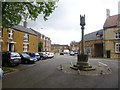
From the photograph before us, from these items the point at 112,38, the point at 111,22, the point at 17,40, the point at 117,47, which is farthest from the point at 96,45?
the point at 17,40

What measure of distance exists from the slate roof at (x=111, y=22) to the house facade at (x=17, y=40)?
1971cm

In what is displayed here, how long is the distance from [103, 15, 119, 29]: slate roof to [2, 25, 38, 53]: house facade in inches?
776

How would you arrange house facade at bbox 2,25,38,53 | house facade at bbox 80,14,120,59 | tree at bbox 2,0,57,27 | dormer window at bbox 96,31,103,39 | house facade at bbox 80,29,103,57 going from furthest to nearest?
house facade at bbox 80,29,103,57 < dormer window at bbox 96,31,103,39 < house facade at bbox 80,14,120,59 < house facade at bbox 2,25,38,53 < tree at bbox 2,0,57,27

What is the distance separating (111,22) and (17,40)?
25.8 m

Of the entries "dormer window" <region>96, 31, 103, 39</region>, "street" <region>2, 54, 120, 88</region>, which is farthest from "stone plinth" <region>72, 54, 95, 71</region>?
"dormer window" <region>96, 31, 103, 39</region>

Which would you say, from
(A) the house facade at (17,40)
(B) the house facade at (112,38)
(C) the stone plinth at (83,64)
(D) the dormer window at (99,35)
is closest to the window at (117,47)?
(B) the house facade at (112,38)

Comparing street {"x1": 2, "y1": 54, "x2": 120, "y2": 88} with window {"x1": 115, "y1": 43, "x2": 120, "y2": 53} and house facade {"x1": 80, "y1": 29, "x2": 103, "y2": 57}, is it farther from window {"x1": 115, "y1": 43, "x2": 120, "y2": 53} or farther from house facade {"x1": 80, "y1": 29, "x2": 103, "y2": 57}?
house facade {"x1": 80, "y1": 29, "x2": 103, "y2": 57}

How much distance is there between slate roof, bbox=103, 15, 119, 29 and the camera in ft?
170

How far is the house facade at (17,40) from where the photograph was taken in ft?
120

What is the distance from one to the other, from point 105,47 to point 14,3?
3796 centimetres

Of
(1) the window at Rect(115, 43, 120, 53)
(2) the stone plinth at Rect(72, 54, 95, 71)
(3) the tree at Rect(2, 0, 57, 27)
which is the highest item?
(3) the tree at Rect(2, 0, 57, 27)

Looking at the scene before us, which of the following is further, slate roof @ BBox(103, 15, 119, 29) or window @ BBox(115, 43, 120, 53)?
slate roof @ BBox(103, 15, 119, 29)

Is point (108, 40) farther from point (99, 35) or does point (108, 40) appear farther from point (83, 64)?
point (83, 64)

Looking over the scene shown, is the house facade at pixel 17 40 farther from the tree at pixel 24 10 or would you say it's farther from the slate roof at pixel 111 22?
the slate roof at pixel 111 22
